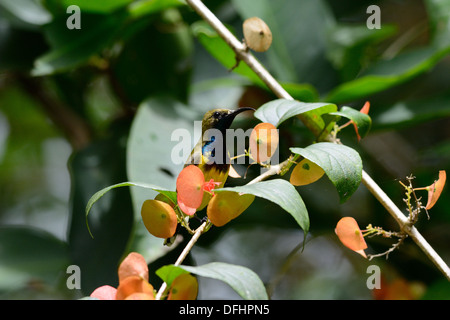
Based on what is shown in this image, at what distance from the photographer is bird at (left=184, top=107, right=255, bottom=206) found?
77cm

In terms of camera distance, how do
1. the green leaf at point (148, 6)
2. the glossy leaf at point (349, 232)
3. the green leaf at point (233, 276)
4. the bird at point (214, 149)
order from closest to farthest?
the green leaf at point (233, 276) → the glossy leaf at point (349, 232) → the bird at point (214, 149) → the green leaf at point (148, 6)

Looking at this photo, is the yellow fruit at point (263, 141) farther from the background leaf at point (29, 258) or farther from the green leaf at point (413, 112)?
the background leaf at point (29, 258)

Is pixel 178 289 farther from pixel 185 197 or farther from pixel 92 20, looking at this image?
pixel 92 20

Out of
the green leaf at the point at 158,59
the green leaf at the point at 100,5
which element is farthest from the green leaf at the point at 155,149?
the green leaf at the point at 100,5

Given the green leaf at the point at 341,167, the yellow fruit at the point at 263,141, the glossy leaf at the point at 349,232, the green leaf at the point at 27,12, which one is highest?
the green leaf at the point at 27,12

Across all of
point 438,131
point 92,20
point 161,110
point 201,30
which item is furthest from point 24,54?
point 438,131

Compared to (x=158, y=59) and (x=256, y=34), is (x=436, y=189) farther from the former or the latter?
(x=158, y=59)

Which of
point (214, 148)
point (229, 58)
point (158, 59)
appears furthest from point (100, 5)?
point (214, 148)

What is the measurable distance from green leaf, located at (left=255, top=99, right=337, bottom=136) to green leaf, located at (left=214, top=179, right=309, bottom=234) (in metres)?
0.13

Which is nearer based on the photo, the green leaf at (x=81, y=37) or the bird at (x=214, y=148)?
the bird at (x=214, y=148)

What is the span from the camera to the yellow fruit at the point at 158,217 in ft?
1.88

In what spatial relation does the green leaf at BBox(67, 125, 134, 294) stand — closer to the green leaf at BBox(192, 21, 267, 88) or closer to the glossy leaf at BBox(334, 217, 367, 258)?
the green leaf at BBox(192, 21, 267, 88)

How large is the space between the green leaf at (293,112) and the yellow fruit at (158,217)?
0.18 meters

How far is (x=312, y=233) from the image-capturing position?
121 centimetres
